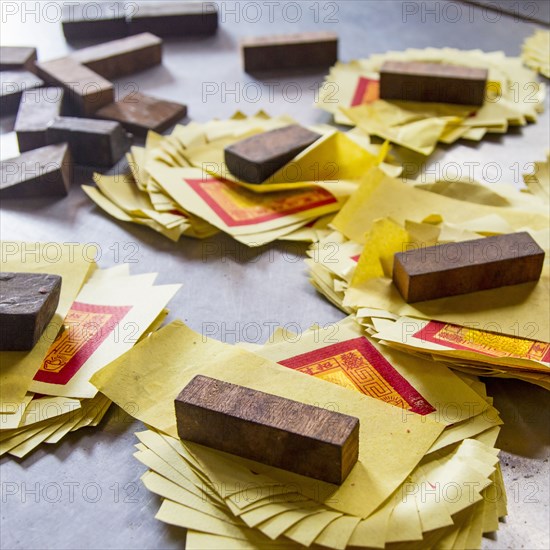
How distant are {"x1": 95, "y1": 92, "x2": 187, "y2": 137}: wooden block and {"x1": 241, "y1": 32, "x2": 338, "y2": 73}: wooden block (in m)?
0.76

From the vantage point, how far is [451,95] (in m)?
4.34

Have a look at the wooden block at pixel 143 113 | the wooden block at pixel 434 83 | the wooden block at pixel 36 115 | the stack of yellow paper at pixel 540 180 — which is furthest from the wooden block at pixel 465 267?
the wooden block at pixel 36 115

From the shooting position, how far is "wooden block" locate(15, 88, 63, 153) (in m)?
4.03

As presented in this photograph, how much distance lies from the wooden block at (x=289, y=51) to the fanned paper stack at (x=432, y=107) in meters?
0.17

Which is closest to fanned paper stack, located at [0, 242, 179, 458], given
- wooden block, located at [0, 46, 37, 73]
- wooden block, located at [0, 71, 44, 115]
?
wooden block, located at [0, 71, 44, 115]

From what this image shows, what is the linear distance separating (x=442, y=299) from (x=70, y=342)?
1.29 m

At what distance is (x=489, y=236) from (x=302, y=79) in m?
2.15

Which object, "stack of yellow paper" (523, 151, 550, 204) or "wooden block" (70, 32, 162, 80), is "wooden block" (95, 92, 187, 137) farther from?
"stack of yellow paper" (523, 151, 550, 204)

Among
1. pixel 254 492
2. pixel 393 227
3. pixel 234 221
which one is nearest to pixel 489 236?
pixel 393 227

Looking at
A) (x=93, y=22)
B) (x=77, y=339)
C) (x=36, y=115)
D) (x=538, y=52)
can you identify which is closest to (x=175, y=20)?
(x=93, y=22)

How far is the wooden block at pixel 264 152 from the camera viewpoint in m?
3.64

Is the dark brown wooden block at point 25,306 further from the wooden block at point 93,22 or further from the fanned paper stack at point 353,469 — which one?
the wooden block at point 93,22

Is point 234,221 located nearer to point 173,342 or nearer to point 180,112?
point 173,342

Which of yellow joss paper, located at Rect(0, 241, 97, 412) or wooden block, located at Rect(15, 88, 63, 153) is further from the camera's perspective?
wooden block, located at Rect(15, 88, 63, 153)
